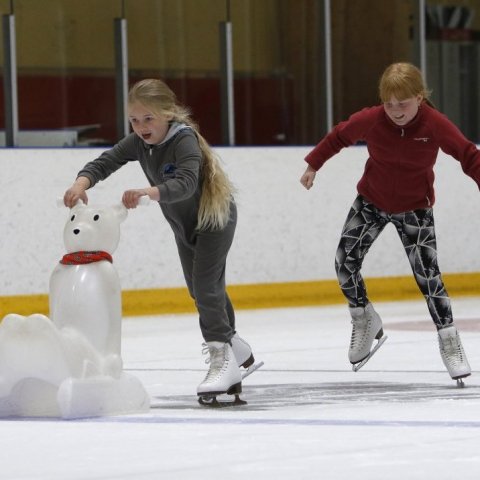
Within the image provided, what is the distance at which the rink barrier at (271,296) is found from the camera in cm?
1009

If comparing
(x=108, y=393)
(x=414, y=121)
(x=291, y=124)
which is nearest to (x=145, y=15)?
(x=291, y=124)

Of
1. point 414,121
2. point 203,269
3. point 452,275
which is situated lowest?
point 452,275

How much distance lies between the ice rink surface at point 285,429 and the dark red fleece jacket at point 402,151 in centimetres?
69

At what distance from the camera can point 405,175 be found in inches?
239

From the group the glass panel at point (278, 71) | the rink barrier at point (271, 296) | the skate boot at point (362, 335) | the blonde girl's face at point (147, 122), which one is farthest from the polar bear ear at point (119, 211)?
the glass panel at point (278, 71)

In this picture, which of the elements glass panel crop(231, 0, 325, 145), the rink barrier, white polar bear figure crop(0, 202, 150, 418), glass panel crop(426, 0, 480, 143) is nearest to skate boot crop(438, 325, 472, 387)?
white polar bear figure crop(0, 202, 150, 418)

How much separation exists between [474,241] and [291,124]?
1667 mm

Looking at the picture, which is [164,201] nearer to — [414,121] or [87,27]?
[414,121]

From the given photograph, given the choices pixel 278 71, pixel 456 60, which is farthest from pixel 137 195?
pixel 456 60

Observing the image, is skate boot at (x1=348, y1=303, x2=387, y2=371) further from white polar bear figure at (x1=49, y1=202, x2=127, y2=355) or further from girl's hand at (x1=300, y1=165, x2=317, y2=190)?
white polar bear figure at (x1=49, y1=202, x2=127, y2=355)

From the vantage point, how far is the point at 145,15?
11.9 meters

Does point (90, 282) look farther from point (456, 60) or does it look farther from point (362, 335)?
point (456, 60)

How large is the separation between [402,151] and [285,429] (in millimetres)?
1678

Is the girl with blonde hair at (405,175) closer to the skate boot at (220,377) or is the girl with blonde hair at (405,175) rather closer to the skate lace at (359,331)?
the skate lace at (359,331)
